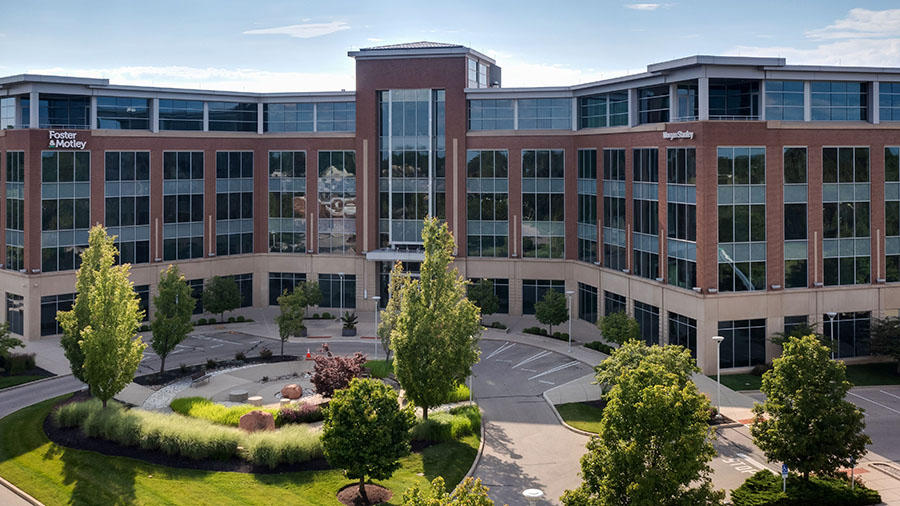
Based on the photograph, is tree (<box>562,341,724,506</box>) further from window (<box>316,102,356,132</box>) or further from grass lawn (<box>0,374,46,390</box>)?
window (<box>316,102,356,132</box>)

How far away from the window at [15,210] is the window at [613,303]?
40071 millimetres

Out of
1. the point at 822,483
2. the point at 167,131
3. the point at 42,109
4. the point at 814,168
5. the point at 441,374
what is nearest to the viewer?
the point at 822,483

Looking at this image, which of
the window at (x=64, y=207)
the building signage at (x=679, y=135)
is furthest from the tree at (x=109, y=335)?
the building signage at (x=679, y=135)

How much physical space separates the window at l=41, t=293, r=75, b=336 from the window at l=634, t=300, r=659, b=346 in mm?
38081

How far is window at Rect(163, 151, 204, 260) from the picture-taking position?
217ft

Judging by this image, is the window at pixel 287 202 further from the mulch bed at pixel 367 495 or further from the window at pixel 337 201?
the mulch bed at pixel 367 495

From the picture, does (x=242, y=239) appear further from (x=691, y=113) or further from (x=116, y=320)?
(x=691, y=113)

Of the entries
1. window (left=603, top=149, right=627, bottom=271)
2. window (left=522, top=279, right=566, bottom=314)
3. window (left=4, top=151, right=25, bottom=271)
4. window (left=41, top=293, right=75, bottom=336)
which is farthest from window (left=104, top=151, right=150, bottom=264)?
window (left=603, top=149, right=627, bottom=271)

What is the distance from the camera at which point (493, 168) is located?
67.0 metres

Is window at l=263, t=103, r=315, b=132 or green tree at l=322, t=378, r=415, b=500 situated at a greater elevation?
window at l=263, t=103, r=315, b=132

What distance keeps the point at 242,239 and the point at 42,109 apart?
1787 centimetres

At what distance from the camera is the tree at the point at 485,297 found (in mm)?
64250

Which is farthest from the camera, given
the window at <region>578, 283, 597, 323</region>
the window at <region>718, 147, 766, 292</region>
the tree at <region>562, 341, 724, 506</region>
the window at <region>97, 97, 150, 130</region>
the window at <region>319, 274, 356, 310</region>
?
the window at <region>319, 274, 356, 310</region>

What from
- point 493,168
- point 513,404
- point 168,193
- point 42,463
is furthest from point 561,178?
point 42,463
